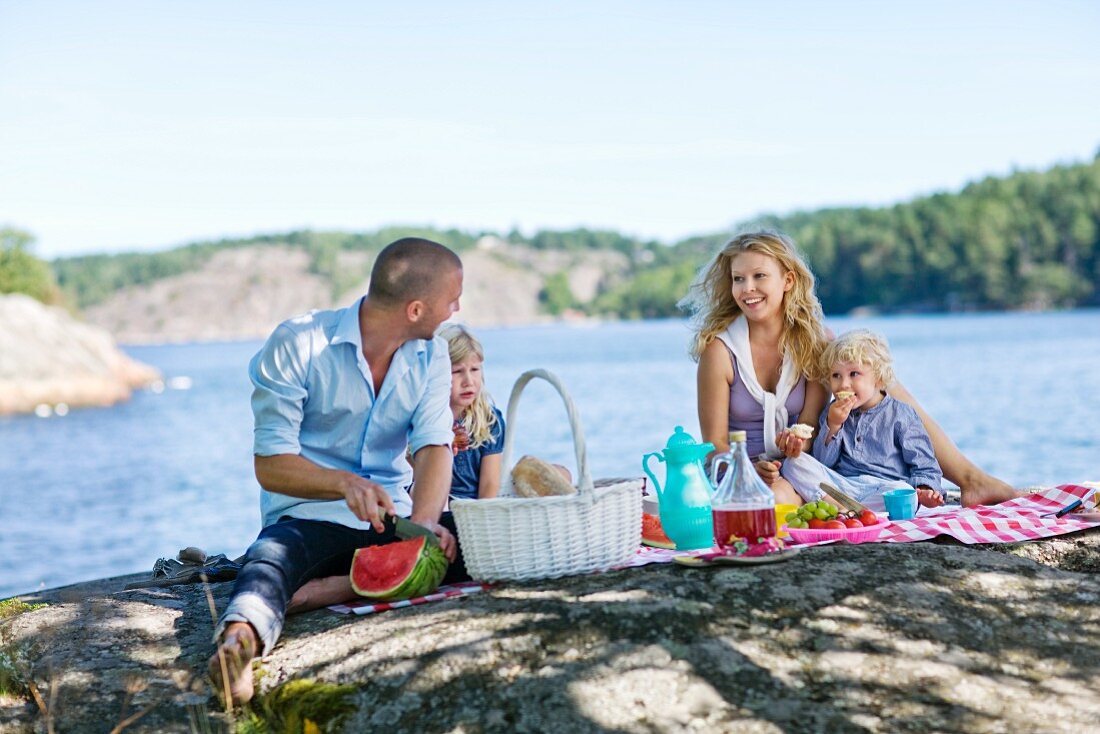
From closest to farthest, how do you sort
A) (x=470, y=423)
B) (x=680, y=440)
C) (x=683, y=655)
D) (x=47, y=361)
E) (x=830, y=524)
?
(x=683, y=655) < (x=680, y=440) < (x=830, y=524) < (x=470, y=423) < (x=47, y=361)

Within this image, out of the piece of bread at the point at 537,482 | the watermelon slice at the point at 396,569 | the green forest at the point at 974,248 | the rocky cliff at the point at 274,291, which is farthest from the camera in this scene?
the rocky cliff at the point at 274,291

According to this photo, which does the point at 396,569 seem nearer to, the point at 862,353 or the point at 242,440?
the point at 862,353

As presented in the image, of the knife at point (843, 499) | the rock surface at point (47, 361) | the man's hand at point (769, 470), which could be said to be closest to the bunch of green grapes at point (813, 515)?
the knife at point (843, 499)

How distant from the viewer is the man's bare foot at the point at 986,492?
567 cm

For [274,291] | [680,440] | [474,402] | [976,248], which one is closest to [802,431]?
[680,440]

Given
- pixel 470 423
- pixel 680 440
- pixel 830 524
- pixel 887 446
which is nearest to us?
pixel 680 440

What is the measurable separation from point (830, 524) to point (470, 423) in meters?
1.99

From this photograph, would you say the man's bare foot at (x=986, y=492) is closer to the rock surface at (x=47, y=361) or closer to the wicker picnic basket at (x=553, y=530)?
the wicker picnic basket at (x=553, y=530)

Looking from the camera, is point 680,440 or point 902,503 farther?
point 902,503

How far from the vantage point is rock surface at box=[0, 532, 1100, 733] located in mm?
3281

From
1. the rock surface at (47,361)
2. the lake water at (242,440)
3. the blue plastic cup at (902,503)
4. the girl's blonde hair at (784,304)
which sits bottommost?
the lake water at (242,440)

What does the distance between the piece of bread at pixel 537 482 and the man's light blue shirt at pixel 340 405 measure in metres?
0.38

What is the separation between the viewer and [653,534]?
5.05 metres

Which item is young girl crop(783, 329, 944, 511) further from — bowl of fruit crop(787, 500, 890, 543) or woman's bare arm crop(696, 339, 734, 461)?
bowl of fruit crop(787, 500, 890, 543)
